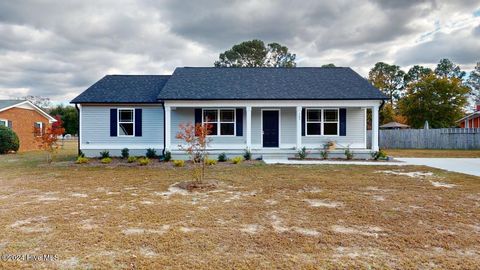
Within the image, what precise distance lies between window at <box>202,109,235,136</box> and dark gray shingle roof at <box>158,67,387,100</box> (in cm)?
113

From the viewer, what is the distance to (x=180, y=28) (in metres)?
20.0

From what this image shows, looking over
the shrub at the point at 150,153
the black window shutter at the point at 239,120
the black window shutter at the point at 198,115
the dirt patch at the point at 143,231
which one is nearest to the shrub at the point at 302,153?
the black window shutter at the point at 239,120

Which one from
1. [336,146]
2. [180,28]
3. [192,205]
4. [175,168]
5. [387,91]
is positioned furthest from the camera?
[387,91]

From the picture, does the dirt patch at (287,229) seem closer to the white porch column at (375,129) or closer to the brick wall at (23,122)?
the white porch column at (375,129)

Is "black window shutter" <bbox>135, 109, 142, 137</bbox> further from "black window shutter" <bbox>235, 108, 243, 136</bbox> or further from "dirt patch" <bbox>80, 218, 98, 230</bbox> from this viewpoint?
"dirt patch" <bbox>80, 218, 98, 230</bbox>

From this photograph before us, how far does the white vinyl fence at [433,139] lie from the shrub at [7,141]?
25336 mm

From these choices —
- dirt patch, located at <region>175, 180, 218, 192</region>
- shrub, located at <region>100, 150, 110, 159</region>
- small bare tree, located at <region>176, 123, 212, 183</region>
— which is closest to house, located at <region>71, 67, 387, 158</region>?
shrub, located at <region>100, 150, 110, 159</region>

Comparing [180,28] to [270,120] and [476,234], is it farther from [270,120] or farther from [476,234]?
[476,234]

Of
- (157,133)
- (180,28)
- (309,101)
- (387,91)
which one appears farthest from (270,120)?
(387,91)

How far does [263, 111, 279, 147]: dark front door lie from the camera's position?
15633 millimetres

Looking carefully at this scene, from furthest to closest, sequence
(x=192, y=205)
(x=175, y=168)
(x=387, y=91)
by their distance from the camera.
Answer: (x=387, y=91) → (x=175, y=168) → (x=192, y=205)

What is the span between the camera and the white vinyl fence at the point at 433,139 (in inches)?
878

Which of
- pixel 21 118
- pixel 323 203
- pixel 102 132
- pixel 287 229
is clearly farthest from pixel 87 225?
pixel 21 118

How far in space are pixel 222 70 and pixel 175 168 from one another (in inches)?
338
